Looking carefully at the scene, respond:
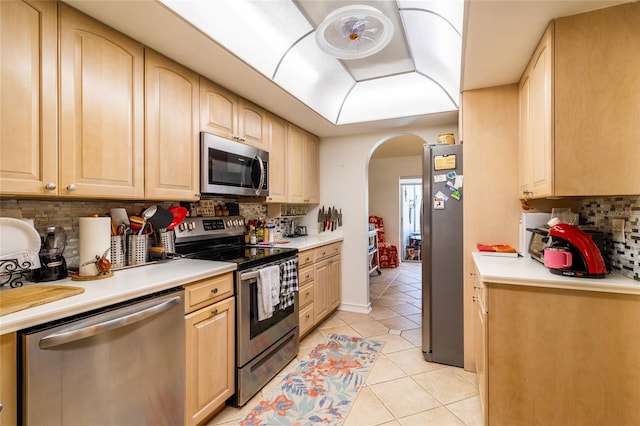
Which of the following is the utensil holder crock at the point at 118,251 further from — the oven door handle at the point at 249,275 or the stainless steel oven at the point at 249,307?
the oven door handle at the point at 249,275

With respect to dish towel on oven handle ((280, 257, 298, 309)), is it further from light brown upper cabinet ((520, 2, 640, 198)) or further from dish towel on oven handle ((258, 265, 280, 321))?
light brown upper cabinet ((520, 2, 640, 198))

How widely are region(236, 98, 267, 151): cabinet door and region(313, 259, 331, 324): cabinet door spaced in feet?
4.39

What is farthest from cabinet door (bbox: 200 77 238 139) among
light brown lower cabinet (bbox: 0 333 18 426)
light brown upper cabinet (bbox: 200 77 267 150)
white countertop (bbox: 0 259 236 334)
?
light brown lower cabinet (bbox: 0 333 18 426)

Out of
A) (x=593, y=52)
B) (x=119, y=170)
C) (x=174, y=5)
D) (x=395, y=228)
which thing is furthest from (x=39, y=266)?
(x=395, y=228)

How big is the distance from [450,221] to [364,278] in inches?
59.7

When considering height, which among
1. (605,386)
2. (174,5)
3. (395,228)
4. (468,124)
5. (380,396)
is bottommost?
(380,396)

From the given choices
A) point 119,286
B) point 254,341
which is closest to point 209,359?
point 254,341

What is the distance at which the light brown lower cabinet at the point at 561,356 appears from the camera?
54.7 inches

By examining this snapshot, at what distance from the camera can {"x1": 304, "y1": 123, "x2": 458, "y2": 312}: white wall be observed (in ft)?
12.0

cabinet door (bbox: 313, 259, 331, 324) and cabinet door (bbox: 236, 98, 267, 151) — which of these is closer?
cabinet door (bbox: 236, 98, 267, 151)

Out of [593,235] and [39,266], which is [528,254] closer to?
[593,235]

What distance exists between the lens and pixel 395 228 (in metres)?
6.64

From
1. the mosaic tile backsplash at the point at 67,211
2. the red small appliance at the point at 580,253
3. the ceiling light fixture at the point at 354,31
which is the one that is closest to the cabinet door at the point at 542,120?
the red small appliance at the point at 580,253

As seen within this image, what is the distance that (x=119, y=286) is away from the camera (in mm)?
1349
